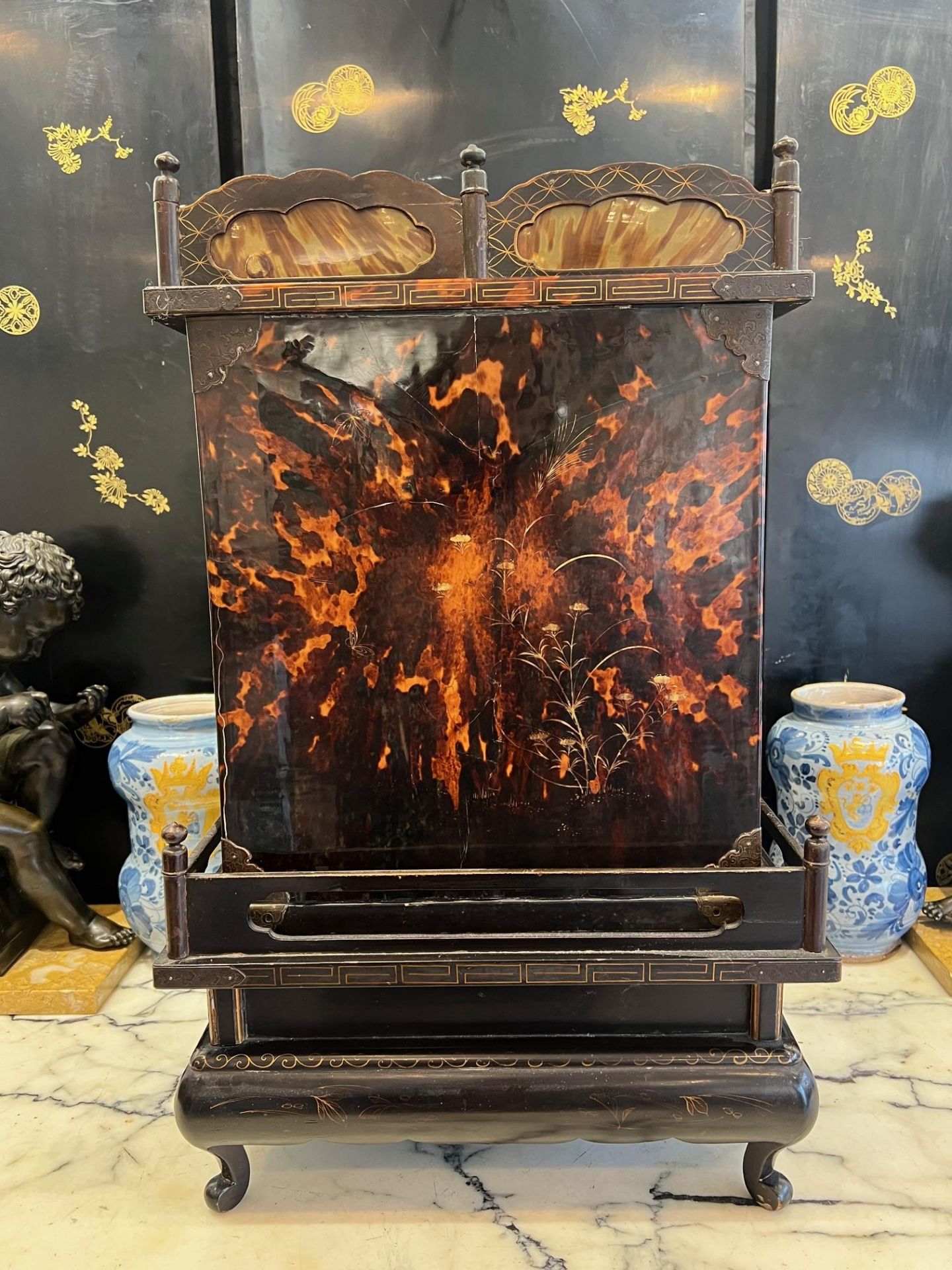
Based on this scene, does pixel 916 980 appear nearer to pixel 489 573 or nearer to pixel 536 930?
pixel 536 930

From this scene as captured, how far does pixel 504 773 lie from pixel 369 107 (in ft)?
6.04

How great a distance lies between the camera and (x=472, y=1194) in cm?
164

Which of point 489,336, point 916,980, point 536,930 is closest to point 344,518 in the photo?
point 489,336

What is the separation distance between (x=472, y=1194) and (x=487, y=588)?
1.13m

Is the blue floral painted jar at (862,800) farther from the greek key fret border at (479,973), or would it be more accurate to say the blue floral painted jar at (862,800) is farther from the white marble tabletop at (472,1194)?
the greek key fret border at (479,973)

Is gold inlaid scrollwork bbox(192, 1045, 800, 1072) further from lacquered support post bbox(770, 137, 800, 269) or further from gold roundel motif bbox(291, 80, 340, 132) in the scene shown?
gold roundel motif bbox(291, 80, 340, 132)

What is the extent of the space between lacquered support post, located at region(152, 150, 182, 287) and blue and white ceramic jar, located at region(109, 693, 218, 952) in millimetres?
1204

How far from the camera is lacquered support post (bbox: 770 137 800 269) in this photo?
146 centimetres

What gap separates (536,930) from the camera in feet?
5.26

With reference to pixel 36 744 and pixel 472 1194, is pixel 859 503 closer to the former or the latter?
pixel 472 1194

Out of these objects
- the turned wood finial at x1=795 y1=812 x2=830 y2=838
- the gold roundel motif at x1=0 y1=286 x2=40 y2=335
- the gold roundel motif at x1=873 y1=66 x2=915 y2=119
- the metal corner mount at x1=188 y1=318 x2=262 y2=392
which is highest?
the gold roundel motif at x1=873 y1=66 x2=915 y2=119

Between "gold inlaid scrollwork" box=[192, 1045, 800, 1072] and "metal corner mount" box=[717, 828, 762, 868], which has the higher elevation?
"metal corner mount" box=[717, 828, 762, 868]

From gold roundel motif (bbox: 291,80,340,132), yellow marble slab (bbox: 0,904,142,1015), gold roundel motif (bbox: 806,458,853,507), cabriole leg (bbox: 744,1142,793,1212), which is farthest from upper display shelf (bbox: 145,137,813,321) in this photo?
yellow marble slab (bbox: 0,904,142,1015)

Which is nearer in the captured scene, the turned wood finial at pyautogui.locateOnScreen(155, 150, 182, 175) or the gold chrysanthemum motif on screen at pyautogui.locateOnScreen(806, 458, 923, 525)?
the turned wood finial at pyautogui.locateOnScreen(155, 150, 182, 175)
